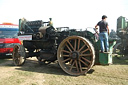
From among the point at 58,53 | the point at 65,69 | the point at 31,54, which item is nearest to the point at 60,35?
the point at 58,53

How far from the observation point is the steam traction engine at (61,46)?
553cm

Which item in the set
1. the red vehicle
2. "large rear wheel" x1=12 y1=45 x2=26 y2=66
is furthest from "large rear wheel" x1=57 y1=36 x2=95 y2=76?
the red vehicle

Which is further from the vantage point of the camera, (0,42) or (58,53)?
(0,42)

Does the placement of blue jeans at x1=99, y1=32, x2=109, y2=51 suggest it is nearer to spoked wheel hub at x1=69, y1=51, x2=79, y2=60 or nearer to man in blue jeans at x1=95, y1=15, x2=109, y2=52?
man in blue jeans at x1=95, y1=15, x2=109, y2=52

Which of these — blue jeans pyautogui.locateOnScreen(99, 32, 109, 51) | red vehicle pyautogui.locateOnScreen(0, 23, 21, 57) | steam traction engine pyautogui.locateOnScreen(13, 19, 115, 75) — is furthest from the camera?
red vehicle pyautogui.locateOnScreen(0, 23, 21, 57)

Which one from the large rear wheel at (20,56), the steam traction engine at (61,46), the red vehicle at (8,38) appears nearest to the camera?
the steam traction engine at (61,46)

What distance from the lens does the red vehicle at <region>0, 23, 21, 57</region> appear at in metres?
9.68

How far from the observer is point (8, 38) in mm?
10016

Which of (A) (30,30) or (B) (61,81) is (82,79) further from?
(A) (30,30)

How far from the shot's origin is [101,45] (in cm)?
536

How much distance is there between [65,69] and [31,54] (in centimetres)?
263

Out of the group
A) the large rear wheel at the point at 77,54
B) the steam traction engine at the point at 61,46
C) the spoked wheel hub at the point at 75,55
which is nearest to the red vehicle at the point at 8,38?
the steam traction engine at the point at 61,46

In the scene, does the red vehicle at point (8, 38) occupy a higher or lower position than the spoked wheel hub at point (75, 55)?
higher

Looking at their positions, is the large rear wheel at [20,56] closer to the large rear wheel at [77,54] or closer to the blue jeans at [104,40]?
the large rear wheel at [77,54]
